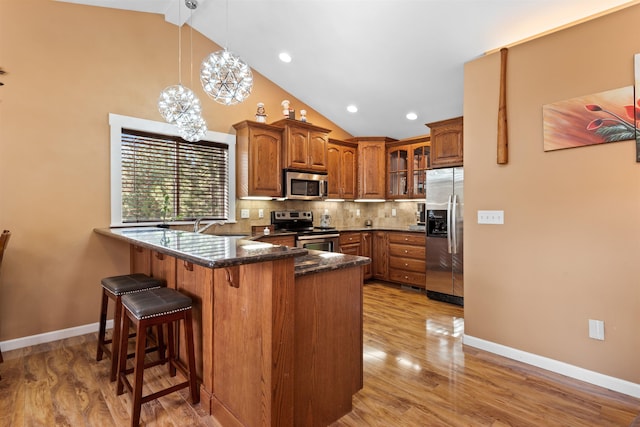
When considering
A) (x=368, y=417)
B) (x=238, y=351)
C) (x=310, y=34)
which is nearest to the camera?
(x=238, y=351)

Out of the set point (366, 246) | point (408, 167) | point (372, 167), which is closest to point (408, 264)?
point (366, 246)

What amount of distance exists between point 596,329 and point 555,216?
0.83 meters

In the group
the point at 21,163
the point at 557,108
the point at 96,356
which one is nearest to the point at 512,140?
the point at 557,108

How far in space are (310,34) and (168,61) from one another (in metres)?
1.67

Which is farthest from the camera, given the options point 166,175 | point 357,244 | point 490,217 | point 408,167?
point 408,167

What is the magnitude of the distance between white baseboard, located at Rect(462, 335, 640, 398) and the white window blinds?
125 inches

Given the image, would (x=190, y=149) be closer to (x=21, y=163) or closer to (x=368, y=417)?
(x=21, y=163)

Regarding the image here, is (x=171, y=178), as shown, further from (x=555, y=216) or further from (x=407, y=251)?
(x=555, y=216)

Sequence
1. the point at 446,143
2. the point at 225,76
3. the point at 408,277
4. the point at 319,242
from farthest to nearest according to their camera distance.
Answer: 1. the point at 408,277
2. the point at 319,242
3. the point at 446,143
4. the point at 225,76

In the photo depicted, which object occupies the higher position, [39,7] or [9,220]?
[39,7]

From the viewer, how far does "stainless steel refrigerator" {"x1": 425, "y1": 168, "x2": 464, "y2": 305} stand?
3984mm

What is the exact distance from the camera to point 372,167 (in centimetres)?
548

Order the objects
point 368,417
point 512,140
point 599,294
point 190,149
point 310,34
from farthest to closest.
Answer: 1. point 190,149
2. point 310,34
3. point 512,140
4. point 599,294
5. point 368,417

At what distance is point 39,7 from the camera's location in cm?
293
